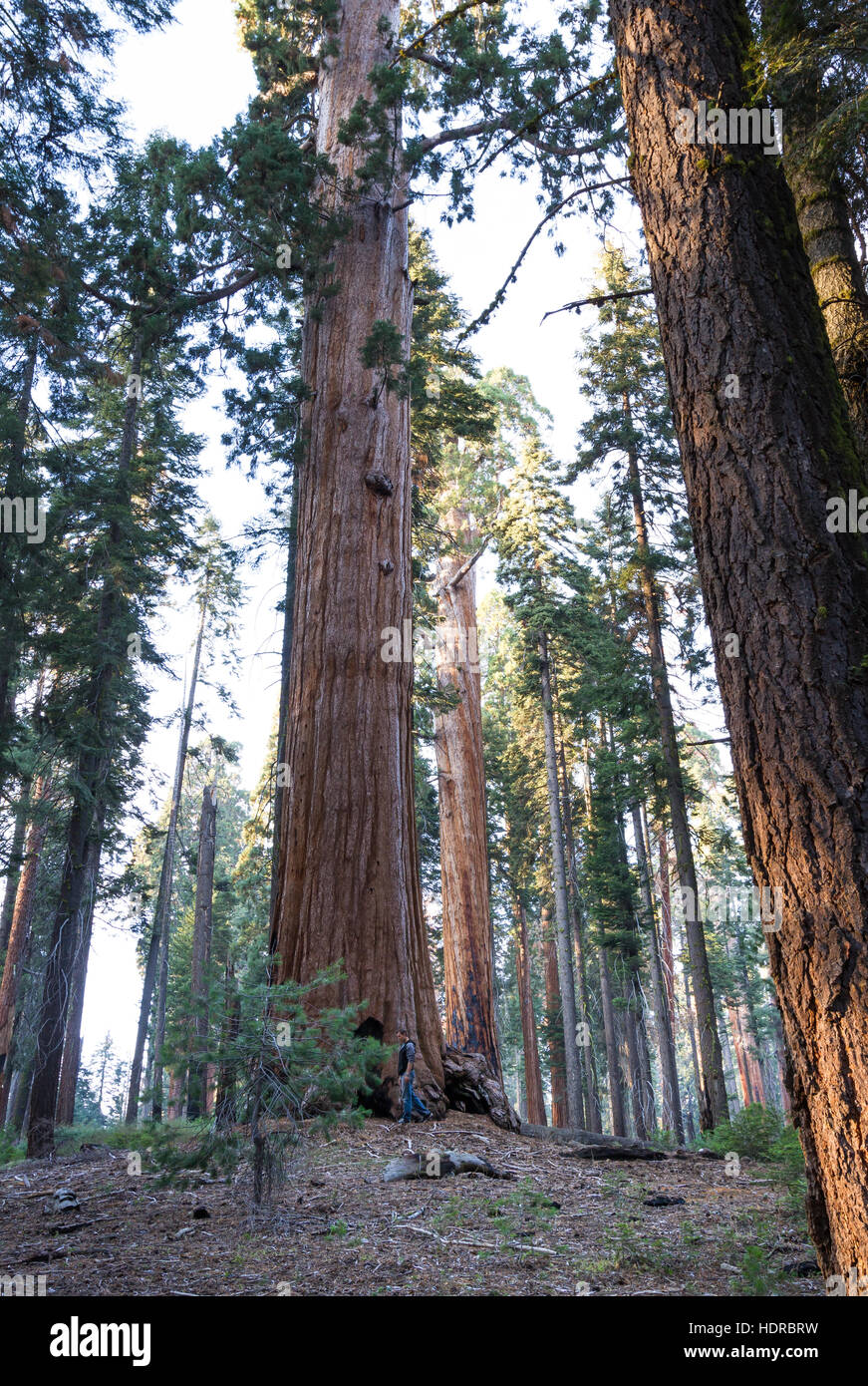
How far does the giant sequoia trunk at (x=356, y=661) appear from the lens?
277 inches

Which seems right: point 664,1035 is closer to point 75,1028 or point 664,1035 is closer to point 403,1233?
point 75,1028

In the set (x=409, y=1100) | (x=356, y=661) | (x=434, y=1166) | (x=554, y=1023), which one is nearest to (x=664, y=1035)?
(x=554, y=1023)

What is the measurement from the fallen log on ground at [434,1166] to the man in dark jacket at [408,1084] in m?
0.91

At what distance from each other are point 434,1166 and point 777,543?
4.54 metres

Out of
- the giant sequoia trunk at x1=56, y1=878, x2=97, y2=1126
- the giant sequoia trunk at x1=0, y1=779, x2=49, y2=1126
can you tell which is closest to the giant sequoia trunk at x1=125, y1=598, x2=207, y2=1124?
the giant sequoia trunk at x1=56, y1=878, x2=97, y2=1126

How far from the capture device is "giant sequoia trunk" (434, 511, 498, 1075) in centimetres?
1418

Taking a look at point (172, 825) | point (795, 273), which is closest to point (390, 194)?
point (795, 273)

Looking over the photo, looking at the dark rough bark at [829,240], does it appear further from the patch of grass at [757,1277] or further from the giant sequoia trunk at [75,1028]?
the giant sequoia trunk at [75,1028]

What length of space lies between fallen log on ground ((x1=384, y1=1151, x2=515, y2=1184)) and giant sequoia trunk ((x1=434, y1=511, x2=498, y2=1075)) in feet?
27.3

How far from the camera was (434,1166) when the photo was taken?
5352 mm

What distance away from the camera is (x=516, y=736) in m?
28.5

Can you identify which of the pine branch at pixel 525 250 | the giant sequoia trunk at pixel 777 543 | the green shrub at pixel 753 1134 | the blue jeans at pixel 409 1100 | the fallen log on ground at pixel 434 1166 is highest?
the pine branch at pixel 525 250

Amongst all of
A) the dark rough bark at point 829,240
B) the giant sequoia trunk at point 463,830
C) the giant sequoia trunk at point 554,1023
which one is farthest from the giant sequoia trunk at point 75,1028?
the giant sequoia trunk at point 554,1023
